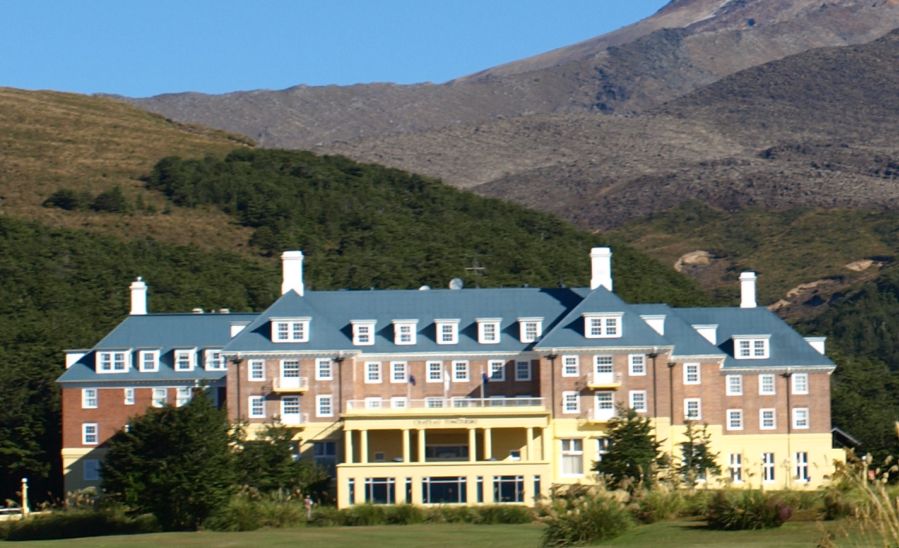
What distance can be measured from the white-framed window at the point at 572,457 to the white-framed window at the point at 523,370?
3.54 meters

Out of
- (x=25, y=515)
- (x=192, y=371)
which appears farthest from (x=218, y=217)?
(x=25, y=515)

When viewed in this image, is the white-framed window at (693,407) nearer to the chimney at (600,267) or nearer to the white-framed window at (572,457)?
the chimney at (600,267)

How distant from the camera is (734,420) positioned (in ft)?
260

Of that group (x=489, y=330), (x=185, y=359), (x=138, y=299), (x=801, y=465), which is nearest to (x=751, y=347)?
(x=801, y=465)

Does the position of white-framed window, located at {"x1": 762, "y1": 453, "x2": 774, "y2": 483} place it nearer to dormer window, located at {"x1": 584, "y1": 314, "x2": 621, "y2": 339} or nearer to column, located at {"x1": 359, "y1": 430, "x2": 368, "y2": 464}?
dormer window, located at {"x1": 584, "y1": 314, "x2": 621, "y2": 339}

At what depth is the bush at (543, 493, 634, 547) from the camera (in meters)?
38.6

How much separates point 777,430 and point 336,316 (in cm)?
1712

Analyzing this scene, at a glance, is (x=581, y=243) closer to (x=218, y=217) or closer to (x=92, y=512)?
(x=218, y=217)

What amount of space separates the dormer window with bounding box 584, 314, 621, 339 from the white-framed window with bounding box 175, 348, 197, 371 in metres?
15.4

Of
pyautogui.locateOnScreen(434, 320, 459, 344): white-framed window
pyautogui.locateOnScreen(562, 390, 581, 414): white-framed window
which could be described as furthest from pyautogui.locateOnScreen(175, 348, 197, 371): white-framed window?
pyautogui.locateOnScreen(562, 390, 581, 414): white-framed window

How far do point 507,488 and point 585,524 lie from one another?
31.6 meters

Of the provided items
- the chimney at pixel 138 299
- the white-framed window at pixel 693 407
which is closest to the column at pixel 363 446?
the white-framed window at pixel 693 407

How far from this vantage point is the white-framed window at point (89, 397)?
3115 inches

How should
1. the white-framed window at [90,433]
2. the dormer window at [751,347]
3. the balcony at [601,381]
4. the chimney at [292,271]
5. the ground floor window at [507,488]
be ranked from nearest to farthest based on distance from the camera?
the ground floor window at [507,488] < the balcony at [601,381] < the white-framed window at [90,433] < the dormer window at [751,347] < the chimney at [292,271]
